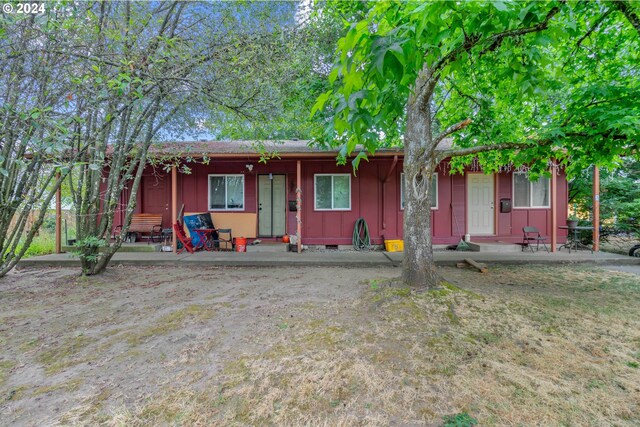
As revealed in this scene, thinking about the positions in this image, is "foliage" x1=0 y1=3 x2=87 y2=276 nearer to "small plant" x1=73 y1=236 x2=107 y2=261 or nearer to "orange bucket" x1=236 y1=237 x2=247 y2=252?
"small plant" x1=73 y1=236 x2=107 y2=261

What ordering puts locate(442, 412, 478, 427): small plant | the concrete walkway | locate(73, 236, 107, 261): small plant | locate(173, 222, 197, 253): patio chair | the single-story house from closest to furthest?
locate(442, 412, 478, 427): small plant, locate(73, 236, 107, 261): small plant, the concrete walkway, locate(173, 222, 197, 253): patio chair, the single-story house

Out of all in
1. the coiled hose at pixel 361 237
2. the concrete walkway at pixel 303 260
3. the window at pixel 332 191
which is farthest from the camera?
the window at pixel 332 191

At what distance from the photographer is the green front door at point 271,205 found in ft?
28.5

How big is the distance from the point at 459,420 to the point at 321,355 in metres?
1.14

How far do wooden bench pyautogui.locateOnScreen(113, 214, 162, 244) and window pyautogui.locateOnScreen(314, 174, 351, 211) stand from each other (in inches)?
178

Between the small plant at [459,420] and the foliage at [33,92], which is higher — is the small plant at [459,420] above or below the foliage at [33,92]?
below

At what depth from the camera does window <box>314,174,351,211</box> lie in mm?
8539

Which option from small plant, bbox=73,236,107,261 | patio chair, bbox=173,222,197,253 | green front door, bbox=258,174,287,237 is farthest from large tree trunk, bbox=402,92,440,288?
patio chair, bbox=173,222,197,253

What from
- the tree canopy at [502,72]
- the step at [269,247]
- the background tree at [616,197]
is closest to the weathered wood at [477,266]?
the tree canopy at [502,72]

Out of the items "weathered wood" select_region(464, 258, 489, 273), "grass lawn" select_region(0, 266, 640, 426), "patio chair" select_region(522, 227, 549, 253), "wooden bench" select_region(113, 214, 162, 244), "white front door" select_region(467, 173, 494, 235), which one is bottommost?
"grass lawn" select_region(0, 266, 640, 426)

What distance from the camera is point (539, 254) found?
23.3 feet

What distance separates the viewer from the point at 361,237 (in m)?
8.33

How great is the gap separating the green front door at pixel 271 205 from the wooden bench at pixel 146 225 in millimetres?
2810

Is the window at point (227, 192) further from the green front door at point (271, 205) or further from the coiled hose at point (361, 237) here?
the coiled hose at point (361, 237)
